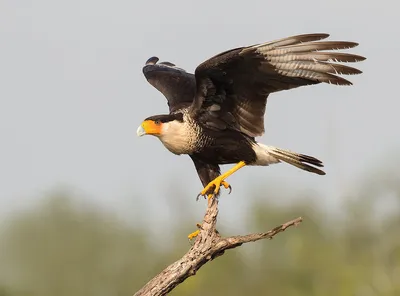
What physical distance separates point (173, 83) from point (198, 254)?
2.80 meters

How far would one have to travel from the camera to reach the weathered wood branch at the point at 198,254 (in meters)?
9.97

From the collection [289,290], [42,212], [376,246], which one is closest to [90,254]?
[42,212]

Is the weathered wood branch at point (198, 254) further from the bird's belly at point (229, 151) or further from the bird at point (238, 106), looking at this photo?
the bird's belly at point (229, 151)

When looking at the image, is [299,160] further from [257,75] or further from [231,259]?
[231,259]

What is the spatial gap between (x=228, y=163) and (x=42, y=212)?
21.6 meters

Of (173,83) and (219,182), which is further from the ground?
(173,83)

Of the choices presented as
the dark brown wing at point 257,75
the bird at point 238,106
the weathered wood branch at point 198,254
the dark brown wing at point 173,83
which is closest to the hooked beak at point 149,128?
the bird at point 238,106

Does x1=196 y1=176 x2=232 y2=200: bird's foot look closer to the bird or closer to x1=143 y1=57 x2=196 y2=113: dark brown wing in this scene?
the bird

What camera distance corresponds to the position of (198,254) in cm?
1005

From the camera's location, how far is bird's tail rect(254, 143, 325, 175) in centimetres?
1131

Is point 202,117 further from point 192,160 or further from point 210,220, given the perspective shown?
point 210,220

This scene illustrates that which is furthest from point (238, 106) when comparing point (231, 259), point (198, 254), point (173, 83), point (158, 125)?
point (231, 259)

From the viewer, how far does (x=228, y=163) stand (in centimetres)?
1132

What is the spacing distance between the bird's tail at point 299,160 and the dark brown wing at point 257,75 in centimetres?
28
